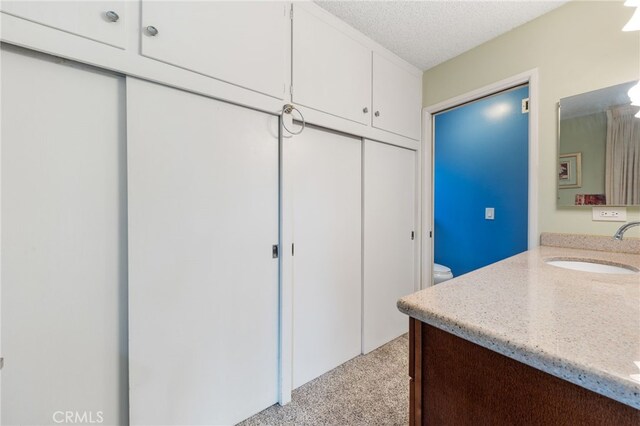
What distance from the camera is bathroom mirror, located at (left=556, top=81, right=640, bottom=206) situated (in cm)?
133

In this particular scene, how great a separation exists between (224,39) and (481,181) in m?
2.95

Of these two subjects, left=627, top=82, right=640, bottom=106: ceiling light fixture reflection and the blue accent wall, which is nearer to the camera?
left=627, top=82, right=640, bottom=106: ceiling light fixture reflection

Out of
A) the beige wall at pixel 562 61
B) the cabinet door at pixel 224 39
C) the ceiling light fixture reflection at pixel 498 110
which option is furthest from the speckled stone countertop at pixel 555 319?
the ceiling light fixture reflection at pixel 498 110

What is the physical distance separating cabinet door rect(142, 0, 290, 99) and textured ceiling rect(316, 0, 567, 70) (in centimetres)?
45

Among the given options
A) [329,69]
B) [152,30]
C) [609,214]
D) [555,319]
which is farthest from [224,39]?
[609,214]

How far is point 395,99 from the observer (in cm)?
206

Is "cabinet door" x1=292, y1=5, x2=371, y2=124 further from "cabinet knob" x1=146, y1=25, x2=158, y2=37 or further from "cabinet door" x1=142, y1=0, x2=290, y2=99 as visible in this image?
"cabinet knob" x1=146, y1=25, x2=158, y2=37

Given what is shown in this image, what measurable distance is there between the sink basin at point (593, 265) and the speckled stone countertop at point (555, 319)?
0.35 meters

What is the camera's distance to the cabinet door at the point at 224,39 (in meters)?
1.06

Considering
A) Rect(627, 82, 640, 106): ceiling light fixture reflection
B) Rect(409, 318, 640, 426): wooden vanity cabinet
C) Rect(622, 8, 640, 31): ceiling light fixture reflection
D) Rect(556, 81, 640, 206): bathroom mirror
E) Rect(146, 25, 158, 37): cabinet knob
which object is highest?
Rect(622, 8, 640, 31): ceiling light fixture reflection

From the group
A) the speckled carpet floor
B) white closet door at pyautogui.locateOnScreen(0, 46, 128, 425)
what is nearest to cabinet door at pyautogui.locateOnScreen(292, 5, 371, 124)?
white closet door at pyautogui.locateOnScreen(0, 46, 128, 425)

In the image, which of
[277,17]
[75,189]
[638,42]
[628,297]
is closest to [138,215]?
[75,189]

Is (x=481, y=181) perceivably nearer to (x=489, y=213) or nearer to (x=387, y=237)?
(x=489, y=213)

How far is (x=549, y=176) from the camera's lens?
1.62m
